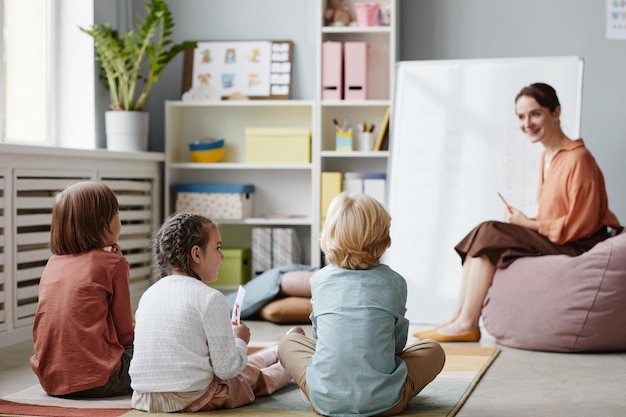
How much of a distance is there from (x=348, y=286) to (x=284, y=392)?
20.8 inches

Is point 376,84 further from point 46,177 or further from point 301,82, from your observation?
point 46,177

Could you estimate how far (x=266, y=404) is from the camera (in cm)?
261

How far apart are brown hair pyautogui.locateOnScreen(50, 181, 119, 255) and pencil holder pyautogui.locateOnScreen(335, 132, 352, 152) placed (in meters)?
2.53

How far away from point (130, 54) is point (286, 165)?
102cm

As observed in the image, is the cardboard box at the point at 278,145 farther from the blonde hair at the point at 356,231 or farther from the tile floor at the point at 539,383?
the blonde hair at the point at 356,231

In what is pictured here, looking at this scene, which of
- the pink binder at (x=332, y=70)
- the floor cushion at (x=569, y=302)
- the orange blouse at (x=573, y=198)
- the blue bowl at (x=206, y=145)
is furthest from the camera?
the blue bowl at (x=206, y=145)

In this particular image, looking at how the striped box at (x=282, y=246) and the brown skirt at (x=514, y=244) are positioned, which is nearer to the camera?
the brown skirt at (x=514, y=244)

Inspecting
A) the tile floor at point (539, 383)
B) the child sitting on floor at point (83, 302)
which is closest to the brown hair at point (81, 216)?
the child sitting on floor at point (83, 302)

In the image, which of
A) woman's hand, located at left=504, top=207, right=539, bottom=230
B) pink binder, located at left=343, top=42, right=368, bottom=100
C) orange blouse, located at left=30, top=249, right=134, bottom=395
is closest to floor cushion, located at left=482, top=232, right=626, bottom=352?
woman's hand, located at left=504, top=207, right=539, bottom=230

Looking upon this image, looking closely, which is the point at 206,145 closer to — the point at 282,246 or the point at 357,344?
the point at 282,246

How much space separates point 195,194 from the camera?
5238mm

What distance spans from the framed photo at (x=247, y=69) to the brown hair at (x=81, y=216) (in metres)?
2.63

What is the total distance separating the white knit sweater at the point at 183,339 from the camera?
239cm

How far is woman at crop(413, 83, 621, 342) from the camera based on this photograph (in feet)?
11.8
